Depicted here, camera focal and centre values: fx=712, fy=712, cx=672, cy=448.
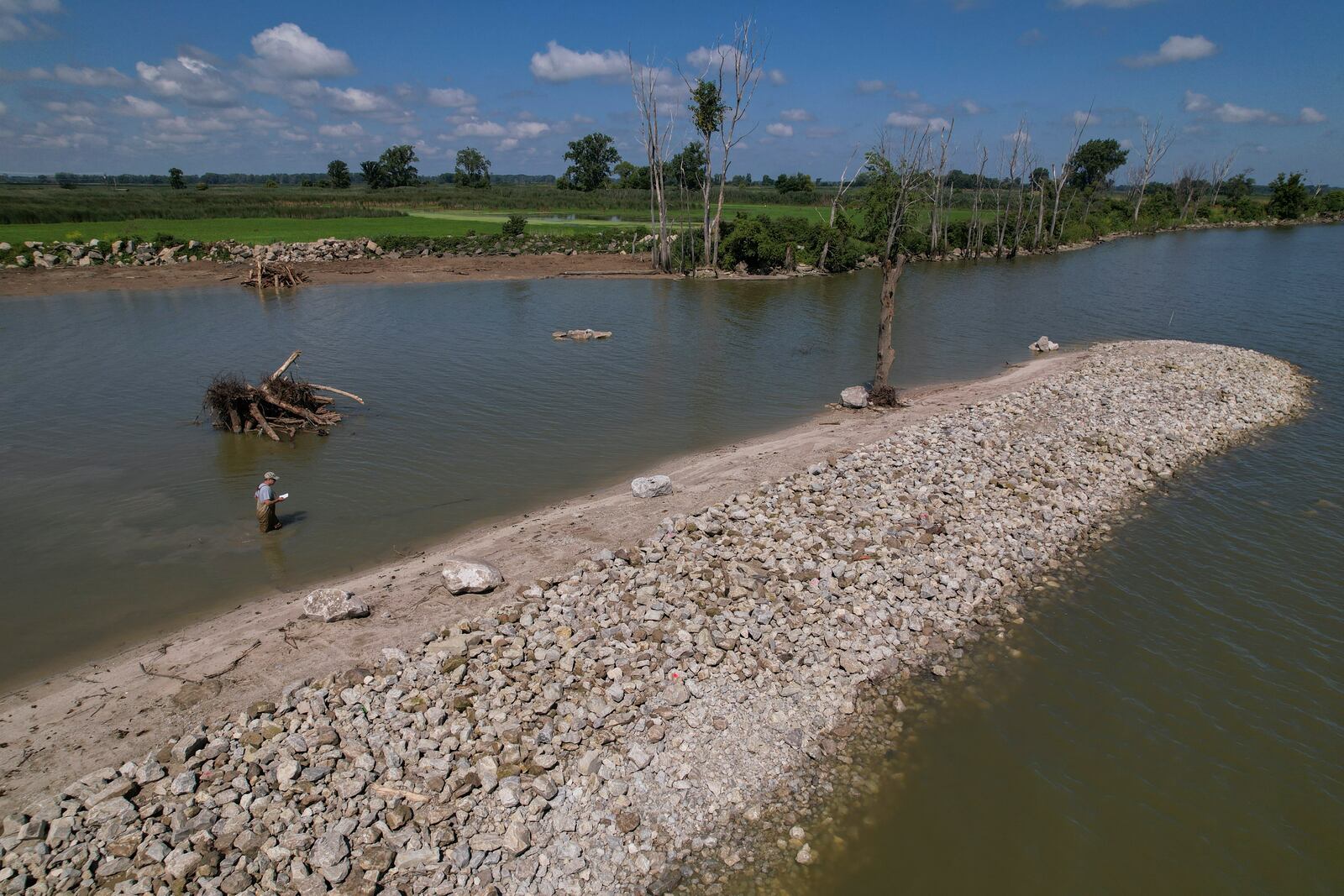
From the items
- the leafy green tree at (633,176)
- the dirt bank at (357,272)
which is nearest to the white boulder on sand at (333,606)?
the dirt bank at (357,272)

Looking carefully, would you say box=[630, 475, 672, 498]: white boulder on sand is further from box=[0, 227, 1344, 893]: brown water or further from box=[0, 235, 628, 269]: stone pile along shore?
box=[0, 235, 628, 269]: stone pile along shore

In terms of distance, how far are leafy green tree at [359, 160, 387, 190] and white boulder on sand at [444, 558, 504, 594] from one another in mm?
124765

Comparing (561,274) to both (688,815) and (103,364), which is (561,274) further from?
(688,815)

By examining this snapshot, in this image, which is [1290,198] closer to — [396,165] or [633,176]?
[633,176]

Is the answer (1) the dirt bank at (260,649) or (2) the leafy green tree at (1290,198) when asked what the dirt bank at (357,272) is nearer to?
(1) the dirt bank at (260,649)

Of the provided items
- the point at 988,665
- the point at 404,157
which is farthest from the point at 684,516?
the point at 404,157

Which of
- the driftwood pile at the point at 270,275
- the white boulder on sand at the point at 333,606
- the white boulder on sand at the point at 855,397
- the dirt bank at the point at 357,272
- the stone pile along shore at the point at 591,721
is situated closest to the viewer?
the stone pile along shore at the point at 591,721

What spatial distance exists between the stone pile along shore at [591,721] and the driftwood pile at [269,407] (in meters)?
12.3

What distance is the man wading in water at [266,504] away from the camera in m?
13.9

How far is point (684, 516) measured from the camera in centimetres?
1371

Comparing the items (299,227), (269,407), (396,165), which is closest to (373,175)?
(396,165)

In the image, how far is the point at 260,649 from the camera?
10.2 metres

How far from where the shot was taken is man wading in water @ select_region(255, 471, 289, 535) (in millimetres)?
13938

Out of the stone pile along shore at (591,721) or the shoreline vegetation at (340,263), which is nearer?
the stone pile along shore at (591,721)
